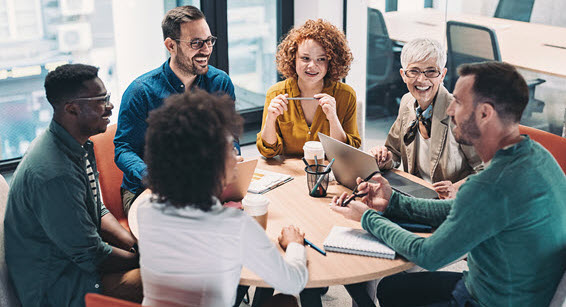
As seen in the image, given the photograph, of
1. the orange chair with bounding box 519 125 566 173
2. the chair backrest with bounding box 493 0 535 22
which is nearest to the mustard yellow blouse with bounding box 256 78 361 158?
the orange chair with bounding box 519 125 566 173

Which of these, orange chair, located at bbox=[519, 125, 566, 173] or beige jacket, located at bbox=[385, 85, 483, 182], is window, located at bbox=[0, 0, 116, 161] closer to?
beige jacket, located at bbox=[385, 85, 483, 182]

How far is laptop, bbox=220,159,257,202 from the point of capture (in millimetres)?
2119

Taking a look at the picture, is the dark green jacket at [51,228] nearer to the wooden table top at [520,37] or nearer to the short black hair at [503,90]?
the short black hair at [503,90]

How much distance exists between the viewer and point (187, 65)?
9.37ft

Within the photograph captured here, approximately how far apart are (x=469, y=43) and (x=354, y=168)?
2554 millimetres

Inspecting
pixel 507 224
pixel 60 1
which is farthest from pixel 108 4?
pixel 507 224

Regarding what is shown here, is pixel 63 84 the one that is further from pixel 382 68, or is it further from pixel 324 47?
pixel 382 68

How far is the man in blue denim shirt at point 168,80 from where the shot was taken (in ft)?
9.07

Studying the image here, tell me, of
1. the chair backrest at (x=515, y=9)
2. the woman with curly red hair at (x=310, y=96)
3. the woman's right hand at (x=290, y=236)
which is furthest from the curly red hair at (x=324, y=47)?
the chair backrest at (x=515, y=9)

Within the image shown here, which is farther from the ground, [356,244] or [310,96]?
[310,96]

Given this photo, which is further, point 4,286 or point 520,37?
point 520,37

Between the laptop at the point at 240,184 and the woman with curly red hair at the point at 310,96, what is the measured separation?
0.51 metres

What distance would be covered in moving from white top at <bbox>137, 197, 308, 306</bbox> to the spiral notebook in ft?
1.31

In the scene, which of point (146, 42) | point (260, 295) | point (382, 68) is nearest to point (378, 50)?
point (382, 68)
